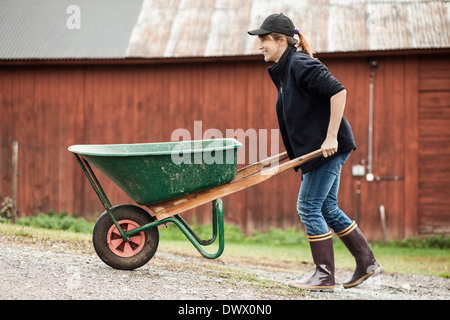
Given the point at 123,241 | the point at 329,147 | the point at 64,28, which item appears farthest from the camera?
the point at 64,28

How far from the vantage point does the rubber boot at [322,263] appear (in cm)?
429

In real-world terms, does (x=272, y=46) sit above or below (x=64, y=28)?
below

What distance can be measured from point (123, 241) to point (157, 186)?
59 cm

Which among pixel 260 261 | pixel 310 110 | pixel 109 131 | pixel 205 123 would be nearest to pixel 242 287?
pixel 310 110

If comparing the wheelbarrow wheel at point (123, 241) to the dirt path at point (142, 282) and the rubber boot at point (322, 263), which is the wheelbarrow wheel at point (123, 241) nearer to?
the dirt path at point (142, 282)

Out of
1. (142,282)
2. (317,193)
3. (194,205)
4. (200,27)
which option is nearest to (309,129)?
(317,193)

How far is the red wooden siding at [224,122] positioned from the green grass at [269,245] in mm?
239

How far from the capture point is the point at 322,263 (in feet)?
14.2

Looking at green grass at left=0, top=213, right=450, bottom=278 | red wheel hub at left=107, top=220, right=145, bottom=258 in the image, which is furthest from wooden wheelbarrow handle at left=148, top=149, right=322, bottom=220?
green grass at left=0, top=213, right=450, bottom=278

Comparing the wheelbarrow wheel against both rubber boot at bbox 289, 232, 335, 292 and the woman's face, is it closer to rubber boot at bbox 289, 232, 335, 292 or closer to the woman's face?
rubber boot at bbox 289, 232, 335, 292

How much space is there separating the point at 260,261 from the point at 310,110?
10.5 ft

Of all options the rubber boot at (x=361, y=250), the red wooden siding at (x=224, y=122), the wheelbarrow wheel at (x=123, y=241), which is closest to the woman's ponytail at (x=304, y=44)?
the rubber boot at (x=361, y=250)

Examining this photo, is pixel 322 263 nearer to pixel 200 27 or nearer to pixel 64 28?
pixel 200 27

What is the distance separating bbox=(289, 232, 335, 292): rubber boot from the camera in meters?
4.29
